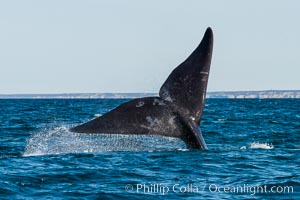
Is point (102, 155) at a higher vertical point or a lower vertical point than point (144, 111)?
lower

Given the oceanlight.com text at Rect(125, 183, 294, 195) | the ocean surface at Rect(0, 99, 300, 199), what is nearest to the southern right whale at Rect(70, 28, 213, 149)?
the ocean surface at Rect(0, 99, 300, 199)

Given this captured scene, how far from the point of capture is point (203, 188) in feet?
33.9

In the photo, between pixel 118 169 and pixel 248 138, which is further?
pixel 248 138

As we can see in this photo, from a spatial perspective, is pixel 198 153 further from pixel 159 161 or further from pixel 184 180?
pixel 184 180

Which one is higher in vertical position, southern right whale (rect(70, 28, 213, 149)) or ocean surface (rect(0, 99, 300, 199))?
southern right whale (rect(70, 28, 213, 149))

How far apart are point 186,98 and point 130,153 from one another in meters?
2.86

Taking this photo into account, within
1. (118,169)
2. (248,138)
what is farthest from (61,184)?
(248,138)

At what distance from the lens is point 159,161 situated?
1253 cm

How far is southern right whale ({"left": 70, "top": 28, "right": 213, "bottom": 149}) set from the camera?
10938 mm

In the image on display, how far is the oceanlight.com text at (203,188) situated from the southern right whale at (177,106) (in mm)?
1037

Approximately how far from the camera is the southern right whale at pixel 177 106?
35.9 feet

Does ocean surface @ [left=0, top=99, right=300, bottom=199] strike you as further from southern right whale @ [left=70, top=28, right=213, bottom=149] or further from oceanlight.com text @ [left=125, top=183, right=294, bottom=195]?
southern right whale @ [left=70, top=28, right=213, bottom=149]

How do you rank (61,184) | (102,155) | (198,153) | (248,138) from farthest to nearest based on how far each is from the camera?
(248,138), (102,155), (198,153), (61,184)

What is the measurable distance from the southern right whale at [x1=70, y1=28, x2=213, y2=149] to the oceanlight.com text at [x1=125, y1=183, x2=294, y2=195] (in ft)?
3.40
